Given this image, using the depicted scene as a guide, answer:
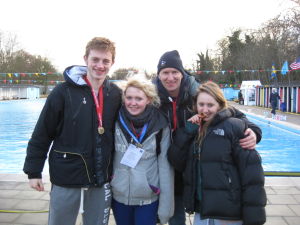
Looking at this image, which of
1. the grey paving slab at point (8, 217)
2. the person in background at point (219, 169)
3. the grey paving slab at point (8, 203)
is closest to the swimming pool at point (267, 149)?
the grey paving slab at point (8, 203)

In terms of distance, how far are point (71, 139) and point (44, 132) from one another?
0.23 meters

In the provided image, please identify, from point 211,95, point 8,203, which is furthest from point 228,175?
point 8,203

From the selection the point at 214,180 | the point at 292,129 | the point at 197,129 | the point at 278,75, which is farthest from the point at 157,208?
the point at 278,75

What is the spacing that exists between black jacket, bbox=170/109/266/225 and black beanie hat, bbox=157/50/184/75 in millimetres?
682

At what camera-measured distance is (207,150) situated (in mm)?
2363

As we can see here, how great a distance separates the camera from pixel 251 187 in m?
2.23

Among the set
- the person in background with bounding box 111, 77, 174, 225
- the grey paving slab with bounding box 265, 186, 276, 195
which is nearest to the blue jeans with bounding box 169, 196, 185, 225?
the person in background with bounding box 111, 77, 174, 225

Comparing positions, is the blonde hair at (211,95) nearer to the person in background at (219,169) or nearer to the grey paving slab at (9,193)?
the person in background at (219,169)

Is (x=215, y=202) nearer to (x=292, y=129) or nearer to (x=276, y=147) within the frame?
(x=276, y=147)

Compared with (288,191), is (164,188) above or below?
above

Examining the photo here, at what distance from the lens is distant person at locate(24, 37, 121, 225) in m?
2.36

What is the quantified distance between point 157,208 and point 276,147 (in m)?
8.62

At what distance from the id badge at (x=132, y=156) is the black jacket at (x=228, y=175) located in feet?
1.50

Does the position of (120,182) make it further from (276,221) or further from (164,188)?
(276,221)
